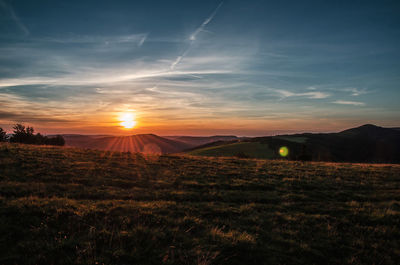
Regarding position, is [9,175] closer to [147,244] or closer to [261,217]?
[147,244]

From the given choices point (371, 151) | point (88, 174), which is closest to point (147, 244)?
point (88, 174)

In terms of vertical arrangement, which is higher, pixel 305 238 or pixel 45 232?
pixel 45 232

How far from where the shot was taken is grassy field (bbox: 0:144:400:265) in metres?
5.60

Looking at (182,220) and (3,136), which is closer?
(182,220)

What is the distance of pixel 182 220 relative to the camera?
764 cm

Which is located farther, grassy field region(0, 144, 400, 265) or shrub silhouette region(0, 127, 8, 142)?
shrub silhouette region(0, 127, 8, 142)

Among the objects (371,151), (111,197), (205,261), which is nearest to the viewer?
(205,261)

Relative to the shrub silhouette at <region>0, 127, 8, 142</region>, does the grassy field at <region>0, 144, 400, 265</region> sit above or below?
below

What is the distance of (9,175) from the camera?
38.7 feet

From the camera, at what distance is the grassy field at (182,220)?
18.4 ft

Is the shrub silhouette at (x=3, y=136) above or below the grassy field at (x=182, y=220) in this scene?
above

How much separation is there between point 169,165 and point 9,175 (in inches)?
437

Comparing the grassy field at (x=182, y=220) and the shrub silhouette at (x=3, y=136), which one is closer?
the grassy field at (x=182, y=220)

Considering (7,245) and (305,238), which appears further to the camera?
(305,238)
